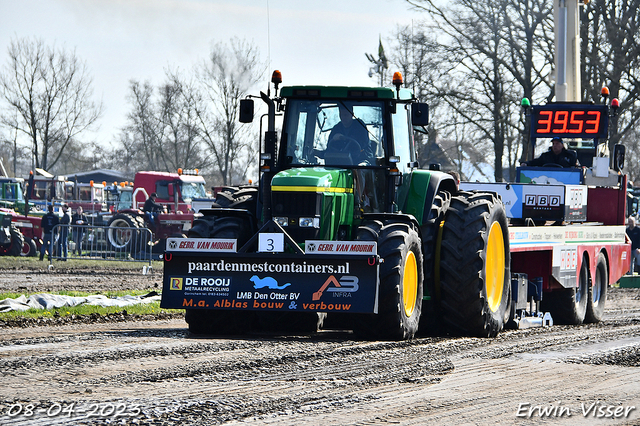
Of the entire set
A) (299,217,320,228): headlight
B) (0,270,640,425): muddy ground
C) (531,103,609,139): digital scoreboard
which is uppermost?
(531,103,609,139): digital scoreboard

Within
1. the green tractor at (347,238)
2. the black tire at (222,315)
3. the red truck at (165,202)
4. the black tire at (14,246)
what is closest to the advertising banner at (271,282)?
the green tractor at (347,238)

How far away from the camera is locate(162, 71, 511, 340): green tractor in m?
8.73

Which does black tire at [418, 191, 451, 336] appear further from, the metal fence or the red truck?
the red truck

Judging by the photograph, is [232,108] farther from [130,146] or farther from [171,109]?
[130,146]

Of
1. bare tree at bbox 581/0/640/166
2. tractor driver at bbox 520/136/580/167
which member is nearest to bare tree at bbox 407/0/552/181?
bare tree at bbox 581/0/640/166

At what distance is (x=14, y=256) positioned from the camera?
95.2 ft

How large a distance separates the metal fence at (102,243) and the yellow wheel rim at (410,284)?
56.0ft

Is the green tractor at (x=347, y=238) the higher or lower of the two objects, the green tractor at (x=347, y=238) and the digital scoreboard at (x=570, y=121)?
the lower

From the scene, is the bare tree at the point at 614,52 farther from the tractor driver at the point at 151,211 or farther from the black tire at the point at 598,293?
the black tire at the point at 598,293

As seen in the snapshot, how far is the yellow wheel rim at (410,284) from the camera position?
355 inches

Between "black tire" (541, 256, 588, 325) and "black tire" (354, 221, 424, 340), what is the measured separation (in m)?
4.52

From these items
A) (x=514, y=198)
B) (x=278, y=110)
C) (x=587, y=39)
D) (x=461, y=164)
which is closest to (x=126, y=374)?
(x=278, y=110)

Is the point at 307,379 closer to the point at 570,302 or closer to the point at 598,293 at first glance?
the point at 570,302

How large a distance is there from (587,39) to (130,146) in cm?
3753
